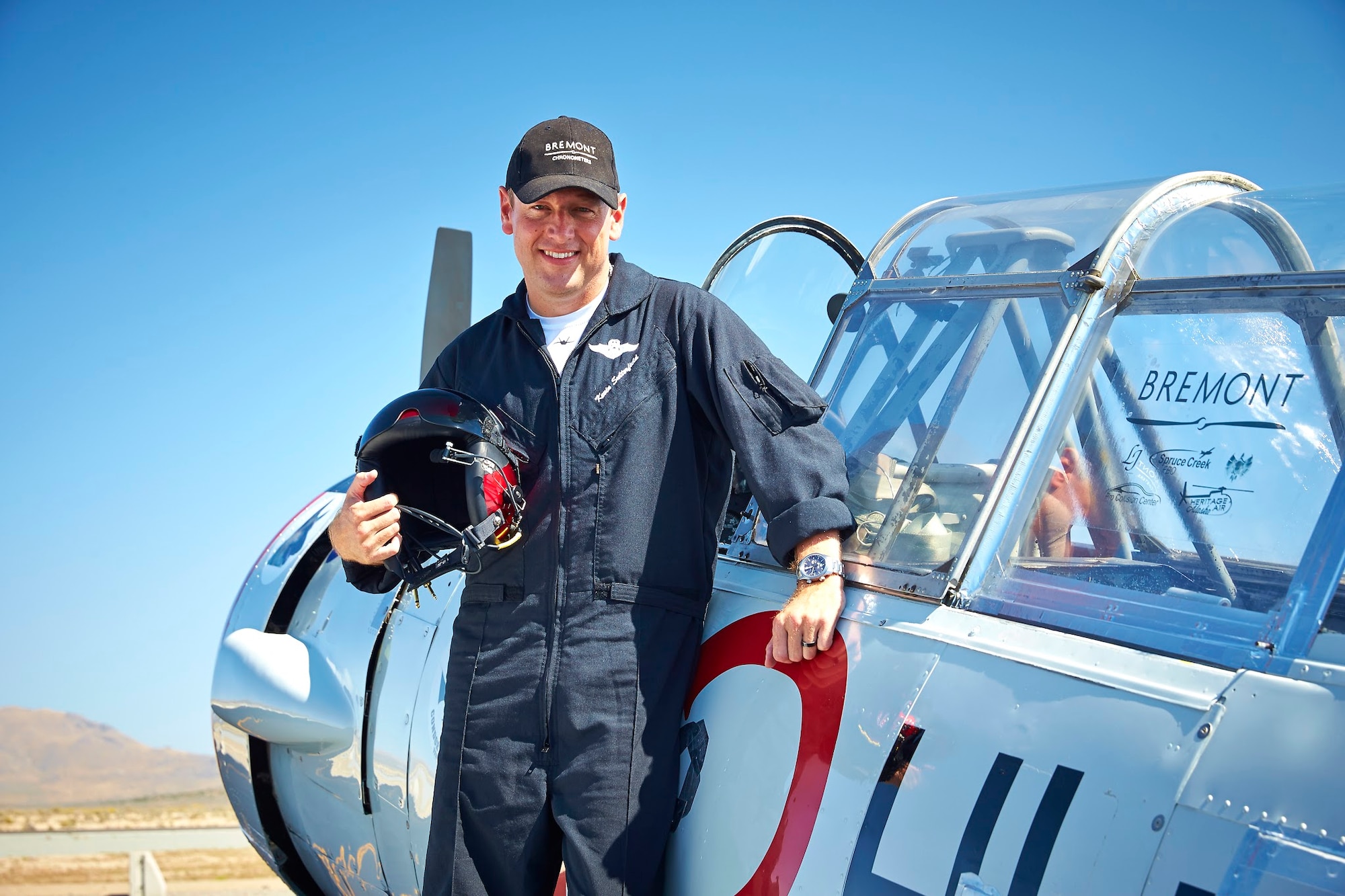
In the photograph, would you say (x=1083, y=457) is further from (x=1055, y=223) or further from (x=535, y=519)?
(x=535, y=519)

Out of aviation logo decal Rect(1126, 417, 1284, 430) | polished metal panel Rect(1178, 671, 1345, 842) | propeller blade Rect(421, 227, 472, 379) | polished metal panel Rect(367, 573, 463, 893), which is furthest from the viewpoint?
propeller blade Rect(421, 227, 472, 379)

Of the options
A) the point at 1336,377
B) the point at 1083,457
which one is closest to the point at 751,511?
the point at 1083,457

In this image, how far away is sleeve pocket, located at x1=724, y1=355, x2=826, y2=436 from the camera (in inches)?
95.3

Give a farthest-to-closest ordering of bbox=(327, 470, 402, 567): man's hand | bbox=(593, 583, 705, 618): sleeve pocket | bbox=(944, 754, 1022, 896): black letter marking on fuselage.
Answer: bbox=(327, 470, 402, 567): man's hand, bbox=(593, 583, 705, 618): sleeve pocket, bbox=(944, 754, 1022, 896): black letter marking on fuselage

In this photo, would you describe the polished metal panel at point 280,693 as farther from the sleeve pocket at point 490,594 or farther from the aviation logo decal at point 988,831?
the aviation logo decal at point 988,831

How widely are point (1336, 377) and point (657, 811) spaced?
1739 mm

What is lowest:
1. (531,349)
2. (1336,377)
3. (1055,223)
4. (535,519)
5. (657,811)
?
(657,811)

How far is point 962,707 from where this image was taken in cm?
190

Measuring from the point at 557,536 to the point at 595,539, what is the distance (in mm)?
103

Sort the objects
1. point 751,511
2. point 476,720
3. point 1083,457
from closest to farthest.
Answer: point 1083,457, point 476,720, point 751,511

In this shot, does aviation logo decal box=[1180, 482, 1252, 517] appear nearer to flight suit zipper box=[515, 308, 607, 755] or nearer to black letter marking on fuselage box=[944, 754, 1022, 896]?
black letter marking on fuselage box=[944, 754, 1022, 896]

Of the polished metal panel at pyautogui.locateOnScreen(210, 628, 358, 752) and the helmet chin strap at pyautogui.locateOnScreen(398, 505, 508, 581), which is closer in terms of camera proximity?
the helmet chin strap at pyautogui.locateOnScreen(398, 505, 508, 581)

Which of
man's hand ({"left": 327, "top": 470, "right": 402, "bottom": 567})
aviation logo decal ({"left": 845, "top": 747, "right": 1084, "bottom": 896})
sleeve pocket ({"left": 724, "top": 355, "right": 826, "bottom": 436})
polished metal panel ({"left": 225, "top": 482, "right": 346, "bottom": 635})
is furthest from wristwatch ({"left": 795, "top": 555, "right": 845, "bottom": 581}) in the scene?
polished metal panel ({"left": 225, "top": 482, "right": 346, "bottom": 635})

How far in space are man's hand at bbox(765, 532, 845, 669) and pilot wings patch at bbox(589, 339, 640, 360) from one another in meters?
0.71
